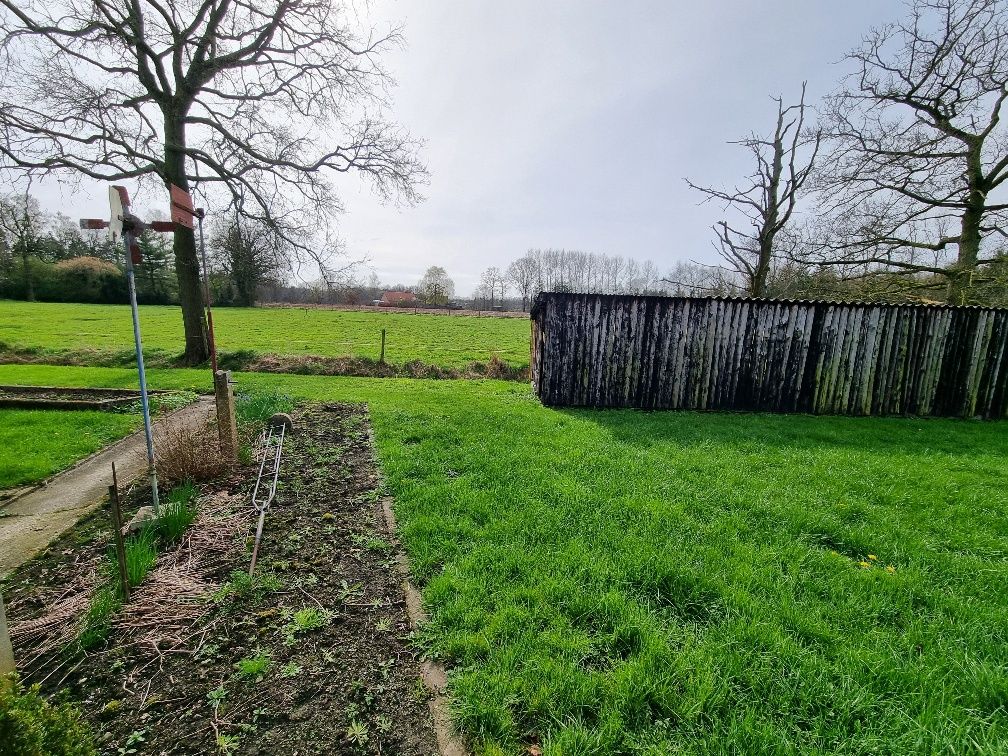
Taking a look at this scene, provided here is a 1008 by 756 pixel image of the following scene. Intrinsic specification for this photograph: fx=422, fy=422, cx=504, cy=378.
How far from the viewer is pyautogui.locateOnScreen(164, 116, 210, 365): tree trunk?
1123 cm

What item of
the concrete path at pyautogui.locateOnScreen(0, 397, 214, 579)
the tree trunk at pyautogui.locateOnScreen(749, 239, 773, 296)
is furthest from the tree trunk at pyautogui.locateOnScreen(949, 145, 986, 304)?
the concrete path at pyautogui.locateOnScreen(0, 397, 214, 579)

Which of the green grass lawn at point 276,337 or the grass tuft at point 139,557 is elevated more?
the green grass lawn at point 276,337

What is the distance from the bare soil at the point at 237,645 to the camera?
1.88 meters

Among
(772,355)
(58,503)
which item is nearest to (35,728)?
(58,503)

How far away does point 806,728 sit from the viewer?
1908 mm

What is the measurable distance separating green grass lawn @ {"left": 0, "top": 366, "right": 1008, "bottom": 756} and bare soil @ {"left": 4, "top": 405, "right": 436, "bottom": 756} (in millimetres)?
308

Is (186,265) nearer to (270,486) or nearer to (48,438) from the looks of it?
(48,438)

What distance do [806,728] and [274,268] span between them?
1430 centimetres

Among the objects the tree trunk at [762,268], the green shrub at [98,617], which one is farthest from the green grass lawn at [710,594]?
Answer: the tree trunk at [762,268]

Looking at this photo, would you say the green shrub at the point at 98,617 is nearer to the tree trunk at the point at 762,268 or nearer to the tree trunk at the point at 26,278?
the tree trunk at the point at 762,268

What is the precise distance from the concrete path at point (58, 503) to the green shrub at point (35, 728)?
7.54 ft

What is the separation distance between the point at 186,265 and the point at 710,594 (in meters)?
13.8

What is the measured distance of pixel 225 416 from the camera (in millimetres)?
4770

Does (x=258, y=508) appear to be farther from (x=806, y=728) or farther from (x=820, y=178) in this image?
(x=820, y=178)
